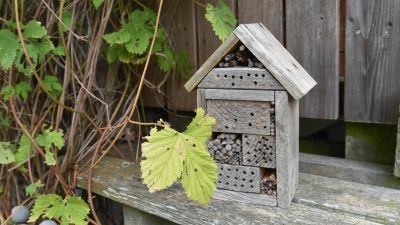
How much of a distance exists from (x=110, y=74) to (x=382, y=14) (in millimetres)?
1081

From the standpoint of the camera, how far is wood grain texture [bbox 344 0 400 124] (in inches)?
51.8

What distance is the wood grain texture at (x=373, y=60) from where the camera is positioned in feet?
4.31

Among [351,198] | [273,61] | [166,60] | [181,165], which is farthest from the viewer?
[166,60]

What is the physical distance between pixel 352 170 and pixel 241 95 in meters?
0.55

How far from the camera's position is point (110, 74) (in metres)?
1.75

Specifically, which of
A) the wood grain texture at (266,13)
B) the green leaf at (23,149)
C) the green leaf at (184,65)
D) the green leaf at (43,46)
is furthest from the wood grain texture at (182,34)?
the green leaf at (23,149)

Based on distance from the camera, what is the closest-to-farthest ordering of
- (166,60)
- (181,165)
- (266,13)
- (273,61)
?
(181,165) < (273,61) < (266,13) < (166,60)

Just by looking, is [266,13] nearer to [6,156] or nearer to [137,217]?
[137,217]

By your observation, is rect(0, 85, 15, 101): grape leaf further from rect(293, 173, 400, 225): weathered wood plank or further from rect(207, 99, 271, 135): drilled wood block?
rect(293, 173, 400, 225): weathered wood plank

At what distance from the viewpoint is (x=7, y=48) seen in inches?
50.9

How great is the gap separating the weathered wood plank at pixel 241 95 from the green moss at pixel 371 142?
0.53m

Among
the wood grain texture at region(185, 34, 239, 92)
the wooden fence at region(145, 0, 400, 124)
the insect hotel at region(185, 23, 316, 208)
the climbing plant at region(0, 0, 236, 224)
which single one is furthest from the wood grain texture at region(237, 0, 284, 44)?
the wood grain texture at region(185, 34, 239, 92)

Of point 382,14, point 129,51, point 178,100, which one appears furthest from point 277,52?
point 178,100

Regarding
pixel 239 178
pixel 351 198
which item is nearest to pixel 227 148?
pixel 239 178
